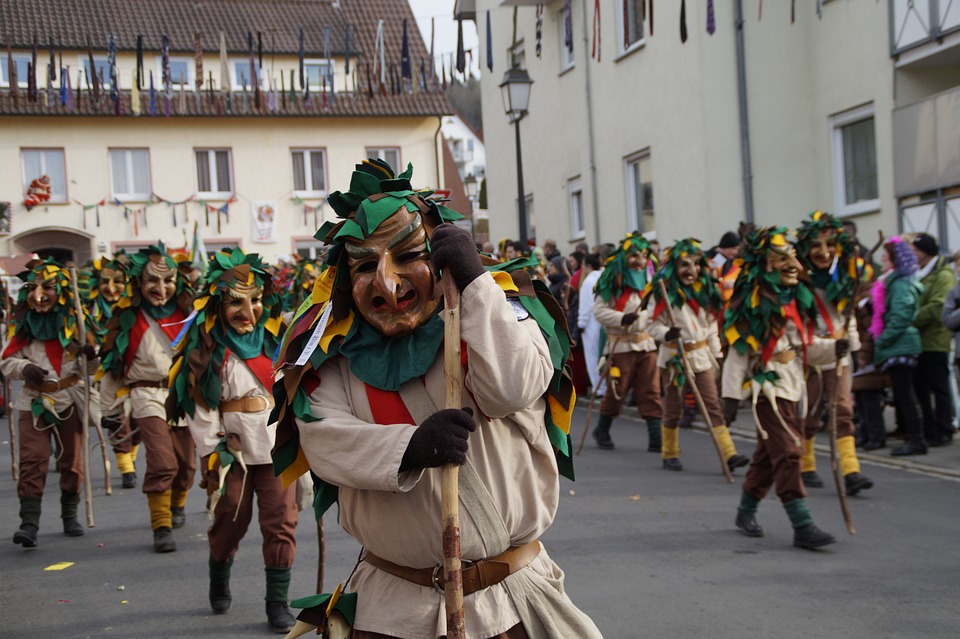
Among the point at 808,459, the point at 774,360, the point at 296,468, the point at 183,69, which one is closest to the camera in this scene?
the point at 296,468

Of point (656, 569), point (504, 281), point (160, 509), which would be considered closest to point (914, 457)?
point (656, 569)

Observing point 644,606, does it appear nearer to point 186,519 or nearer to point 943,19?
point 186,519

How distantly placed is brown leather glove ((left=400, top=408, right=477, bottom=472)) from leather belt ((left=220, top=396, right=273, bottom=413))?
3.59 m

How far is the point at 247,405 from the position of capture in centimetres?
633

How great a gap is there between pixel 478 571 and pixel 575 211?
2077 cm

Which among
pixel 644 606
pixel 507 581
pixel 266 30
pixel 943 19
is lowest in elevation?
pixel 644 606

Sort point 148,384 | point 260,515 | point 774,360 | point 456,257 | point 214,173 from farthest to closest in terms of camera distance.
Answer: point 214,173 → point 148,384 → point 774,360 → point 260,515 → point 456,257

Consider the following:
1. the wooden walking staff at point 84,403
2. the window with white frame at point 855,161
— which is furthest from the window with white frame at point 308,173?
the wooden walking staff at point 84,403

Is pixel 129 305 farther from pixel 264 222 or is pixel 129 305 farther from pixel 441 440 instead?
pixel 264 222

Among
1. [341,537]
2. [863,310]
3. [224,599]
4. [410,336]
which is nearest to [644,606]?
[224,599]

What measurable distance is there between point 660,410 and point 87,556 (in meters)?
5.74

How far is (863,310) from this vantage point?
11.0 metres

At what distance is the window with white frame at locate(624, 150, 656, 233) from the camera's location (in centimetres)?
1977

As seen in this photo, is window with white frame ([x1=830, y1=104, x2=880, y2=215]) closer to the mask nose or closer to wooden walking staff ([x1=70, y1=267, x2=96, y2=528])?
wooden walking staff ([x1=70, y1=267, x2=96, y2=528])
